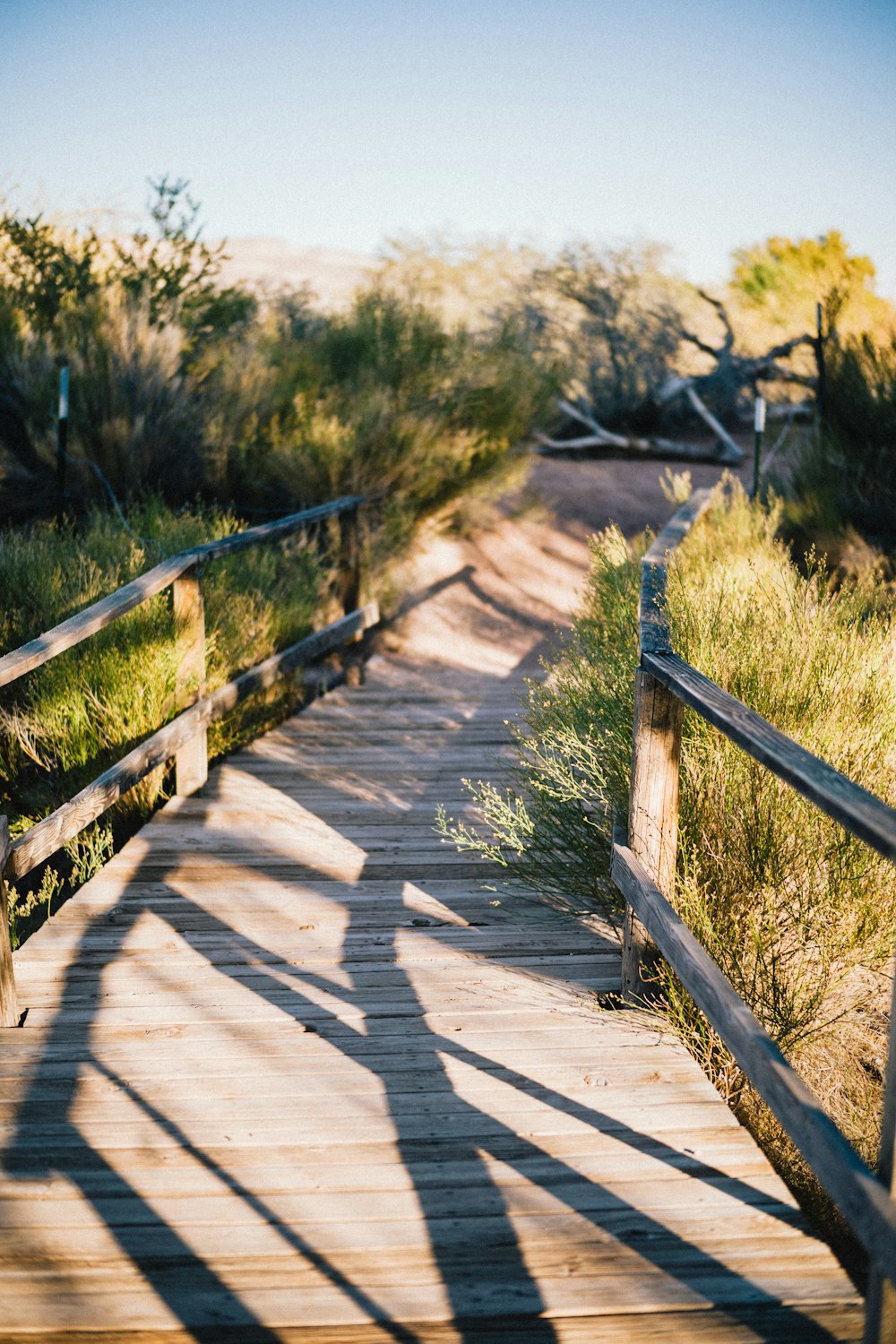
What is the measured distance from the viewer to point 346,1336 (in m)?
2.03

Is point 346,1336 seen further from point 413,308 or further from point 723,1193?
point 413,308

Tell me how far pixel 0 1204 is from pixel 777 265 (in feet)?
Answer: 76.5

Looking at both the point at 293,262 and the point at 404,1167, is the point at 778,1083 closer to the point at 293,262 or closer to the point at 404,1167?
the point at 404,1167

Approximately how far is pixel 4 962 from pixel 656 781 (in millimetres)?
1759

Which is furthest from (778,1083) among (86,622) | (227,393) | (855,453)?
(227,393)

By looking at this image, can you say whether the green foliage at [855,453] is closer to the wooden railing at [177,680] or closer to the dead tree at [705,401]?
the wooden railing at [177,680]

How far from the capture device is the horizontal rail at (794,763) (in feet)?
5.68

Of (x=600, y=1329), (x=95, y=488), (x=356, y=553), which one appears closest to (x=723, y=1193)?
(x=600, y=1329)

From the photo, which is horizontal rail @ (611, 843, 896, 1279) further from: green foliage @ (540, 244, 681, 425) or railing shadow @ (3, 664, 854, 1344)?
green foliage @ (540, 244, 681, 425)

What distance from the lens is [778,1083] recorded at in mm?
2057

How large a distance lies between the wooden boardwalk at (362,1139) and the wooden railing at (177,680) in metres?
0.31

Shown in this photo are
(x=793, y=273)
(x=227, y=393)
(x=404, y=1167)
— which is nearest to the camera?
(x=404, y=1167)

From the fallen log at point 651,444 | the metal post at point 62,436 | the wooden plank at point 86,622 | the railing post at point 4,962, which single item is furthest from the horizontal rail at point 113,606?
the fallen log at point 651,444

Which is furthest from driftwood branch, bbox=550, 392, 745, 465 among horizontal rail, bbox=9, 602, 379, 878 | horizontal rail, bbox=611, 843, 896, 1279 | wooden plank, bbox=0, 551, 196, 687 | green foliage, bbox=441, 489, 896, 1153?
horizontal rail, bbox=611, 843, 896, 1279
